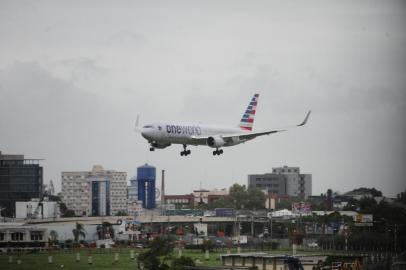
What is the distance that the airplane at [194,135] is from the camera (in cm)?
12169

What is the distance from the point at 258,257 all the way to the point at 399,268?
1548 cm

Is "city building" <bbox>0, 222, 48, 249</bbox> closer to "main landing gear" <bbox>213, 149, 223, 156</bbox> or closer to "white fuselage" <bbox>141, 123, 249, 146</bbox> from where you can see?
"white fuselage" <bbox>141, 123, 249, 146</bbox>

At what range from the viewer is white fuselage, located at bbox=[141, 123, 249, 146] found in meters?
121

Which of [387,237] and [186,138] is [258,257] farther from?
[387,237]

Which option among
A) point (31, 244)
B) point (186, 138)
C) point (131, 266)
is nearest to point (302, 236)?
point (186, 138)

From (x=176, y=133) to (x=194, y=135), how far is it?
3657 mm

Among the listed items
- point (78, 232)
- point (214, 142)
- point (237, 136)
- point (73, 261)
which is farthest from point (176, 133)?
point (73, 261)

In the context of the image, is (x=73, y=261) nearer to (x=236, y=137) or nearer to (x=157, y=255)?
(x=157, y=255)

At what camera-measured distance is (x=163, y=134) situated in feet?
399

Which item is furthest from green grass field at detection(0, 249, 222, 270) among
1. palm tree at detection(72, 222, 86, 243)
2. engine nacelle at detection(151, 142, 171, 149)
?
palm tree at detection(72, 222, 86, 243)

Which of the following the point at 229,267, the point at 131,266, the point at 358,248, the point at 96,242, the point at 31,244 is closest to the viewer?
the point at 229,267

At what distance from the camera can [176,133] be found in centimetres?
12300

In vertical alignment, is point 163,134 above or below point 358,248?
above

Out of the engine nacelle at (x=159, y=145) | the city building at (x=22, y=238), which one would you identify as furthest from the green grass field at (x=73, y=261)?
the engine nacelle at (x=159, y=145)
